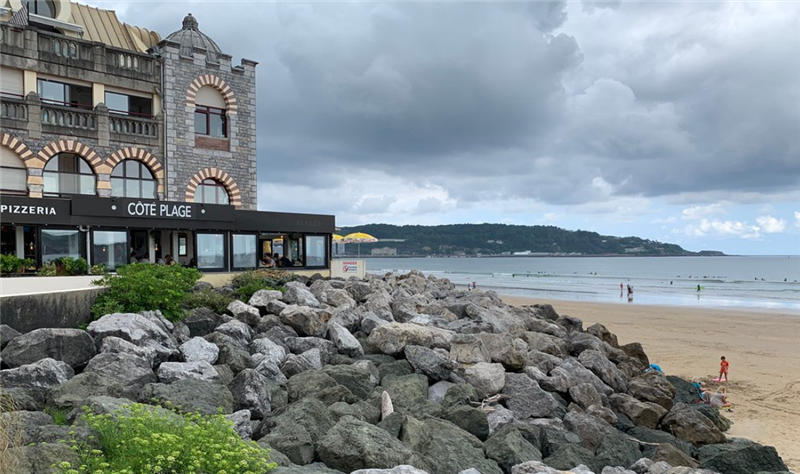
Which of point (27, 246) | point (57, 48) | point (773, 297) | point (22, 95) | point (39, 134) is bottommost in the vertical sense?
point (773, 297)

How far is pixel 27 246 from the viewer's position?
22.9 meters

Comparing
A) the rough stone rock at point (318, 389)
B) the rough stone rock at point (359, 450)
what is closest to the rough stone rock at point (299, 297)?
the rough stone rock at point (318, 389)

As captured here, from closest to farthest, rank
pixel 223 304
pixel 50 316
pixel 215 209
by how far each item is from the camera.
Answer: pixel 50 316 < pixel 223 304 < pixel 215 209

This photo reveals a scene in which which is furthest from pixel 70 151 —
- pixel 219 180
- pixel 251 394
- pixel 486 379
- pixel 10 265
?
pixel 486 379

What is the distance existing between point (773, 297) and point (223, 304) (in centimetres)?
5451

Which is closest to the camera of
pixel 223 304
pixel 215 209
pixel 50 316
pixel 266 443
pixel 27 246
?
pixel 266 443

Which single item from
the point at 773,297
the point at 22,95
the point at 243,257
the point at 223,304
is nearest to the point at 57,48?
the point at 22,95

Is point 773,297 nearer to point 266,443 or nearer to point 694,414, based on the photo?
point 694,414

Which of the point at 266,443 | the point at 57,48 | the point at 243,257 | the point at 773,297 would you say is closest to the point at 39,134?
the point at 57,48

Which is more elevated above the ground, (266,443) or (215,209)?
(215,209)

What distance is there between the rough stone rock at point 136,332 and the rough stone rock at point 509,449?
5961mm

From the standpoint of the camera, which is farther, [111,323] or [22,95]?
[22,95]

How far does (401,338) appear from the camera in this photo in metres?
13.5

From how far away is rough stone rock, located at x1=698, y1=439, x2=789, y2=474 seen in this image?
10.6 meters
